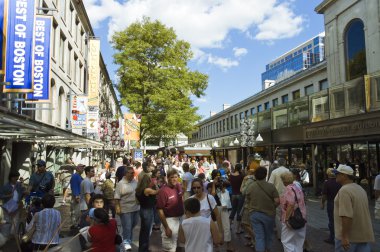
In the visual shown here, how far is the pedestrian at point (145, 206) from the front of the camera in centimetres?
664

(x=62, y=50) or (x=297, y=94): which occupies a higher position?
(x=62, y=50)

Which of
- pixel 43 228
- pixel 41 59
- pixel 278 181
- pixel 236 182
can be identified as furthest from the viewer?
pixel 41 59

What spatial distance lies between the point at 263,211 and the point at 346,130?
9932mm

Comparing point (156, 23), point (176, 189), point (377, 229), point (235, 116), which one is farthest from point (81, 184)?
point (235, 116)

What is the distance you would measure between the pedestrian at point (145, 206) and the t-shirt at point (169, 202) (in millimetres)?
845

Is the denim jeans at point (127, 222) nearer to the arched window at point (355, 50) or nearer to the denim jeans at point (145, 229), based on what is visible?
the denim jeans at point (145, 229)

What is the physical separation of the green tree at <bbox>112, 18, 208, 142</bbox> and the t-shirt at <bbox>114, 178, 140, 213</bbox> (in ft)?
76.2

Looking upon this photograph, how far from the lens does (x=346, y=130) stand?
14289 mm

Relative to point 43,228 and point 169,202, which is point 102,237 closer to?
point 43,228

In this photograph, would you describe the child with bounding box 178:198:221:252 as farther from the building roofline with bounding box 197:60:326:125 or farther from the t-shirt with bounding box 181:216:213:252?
the building roofline with bounding box 197:60:326:125

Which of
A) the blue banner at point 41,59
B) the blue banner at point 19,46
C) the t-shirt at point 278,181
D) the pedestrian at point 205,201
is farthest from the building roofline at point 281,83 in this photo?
the pedestrian at point 205,201

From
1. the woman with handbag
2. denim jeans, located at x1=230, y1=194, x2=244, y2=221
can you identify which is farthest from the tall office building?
the woman with handbag

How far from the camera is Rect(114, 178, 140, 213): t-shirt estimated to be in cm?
694

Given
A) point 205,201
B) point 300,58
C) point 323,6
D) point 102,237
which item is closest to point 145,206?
point 205,201
